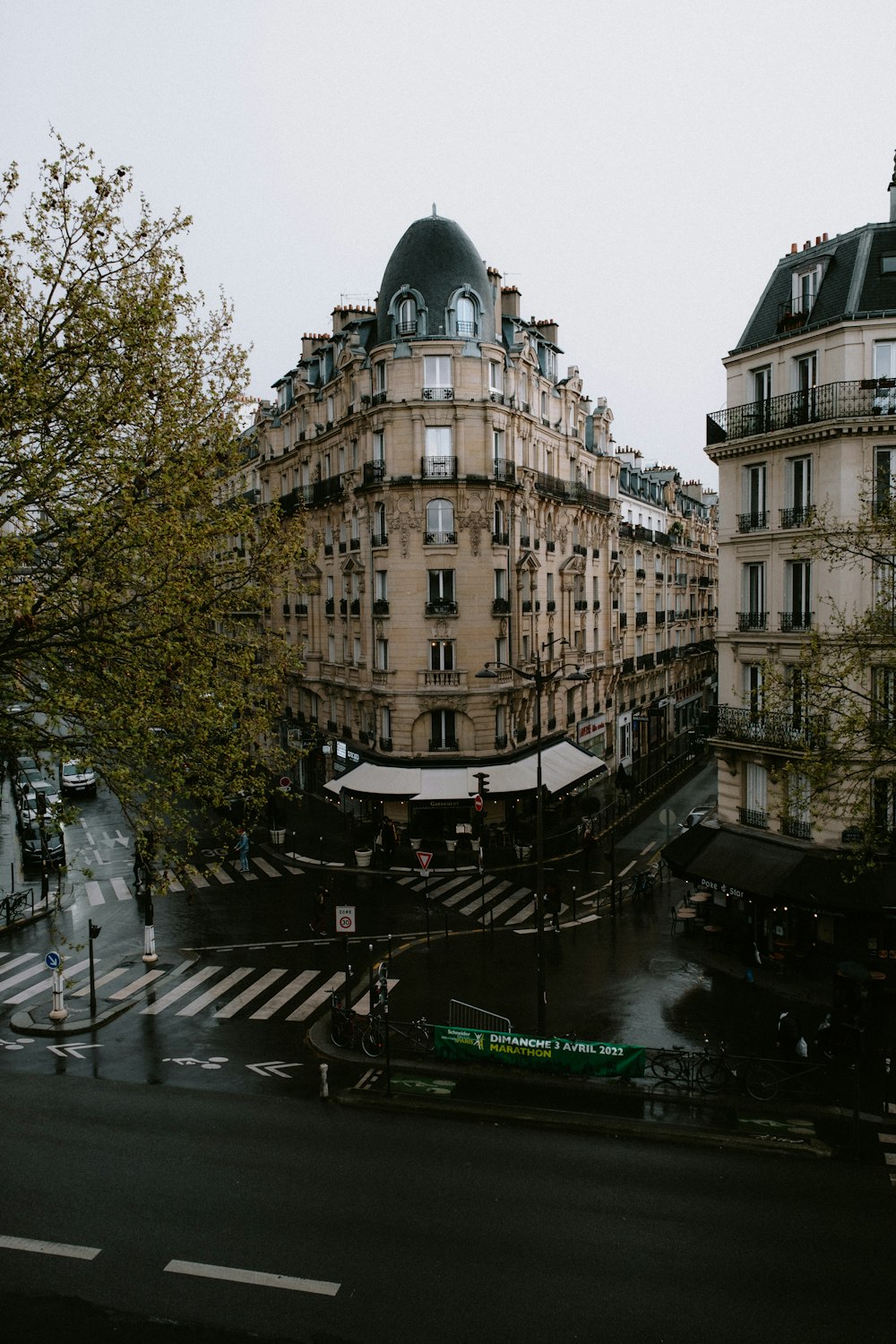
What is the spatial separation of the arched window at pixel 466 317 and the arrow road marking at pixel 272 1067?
29299mm

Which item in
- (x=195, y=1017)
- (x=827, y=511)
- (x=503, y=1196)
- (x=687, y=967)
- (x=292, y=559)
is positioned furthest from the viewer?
(x=687, y=967)

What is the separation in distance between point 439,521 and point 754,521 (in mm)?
15138

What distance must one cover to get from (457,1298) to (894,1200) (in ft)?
22.6

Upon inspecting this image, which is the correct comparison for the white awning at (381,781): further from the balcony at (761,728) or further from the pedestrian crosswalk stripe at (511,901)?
the balcony at (761,728)

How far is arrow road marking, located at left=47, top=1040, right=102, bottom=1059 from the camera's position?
19.1 metres

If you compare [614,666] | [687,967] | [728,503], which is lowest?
[687,967]

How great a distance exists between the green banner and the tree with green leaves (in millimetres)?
7356

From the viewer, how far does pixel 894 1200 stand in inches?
512

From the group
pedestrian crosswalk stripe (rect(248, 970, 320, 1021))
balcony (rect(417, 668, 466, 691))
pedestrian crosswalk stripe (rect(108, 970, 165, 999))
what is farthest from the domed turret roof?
pedestrian crosswalk stripe (rect(108, 970, 165, 999))

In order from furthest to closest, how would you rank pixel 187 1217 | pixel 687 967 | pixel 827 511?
pixel 687 967
pixel 827 511
pixel 187 1217

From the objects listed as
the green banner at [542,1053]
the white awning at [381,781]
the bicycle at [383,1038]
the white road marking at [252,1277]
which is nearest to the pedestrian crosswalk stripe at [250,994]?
the bicycle at [383,1038]

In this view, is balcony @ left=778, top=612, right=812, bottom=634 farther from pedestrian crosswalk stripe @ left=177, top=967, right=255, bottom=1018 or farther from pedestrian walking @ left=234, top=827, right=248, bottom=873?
pedestrian walking @ left=234, top=827, right=248, bottom=873

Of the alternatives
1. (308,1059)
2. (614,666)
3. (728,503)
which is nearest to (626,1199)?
(308,1059)

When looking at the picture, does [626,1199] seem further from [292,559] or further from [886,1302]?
[292,559]
